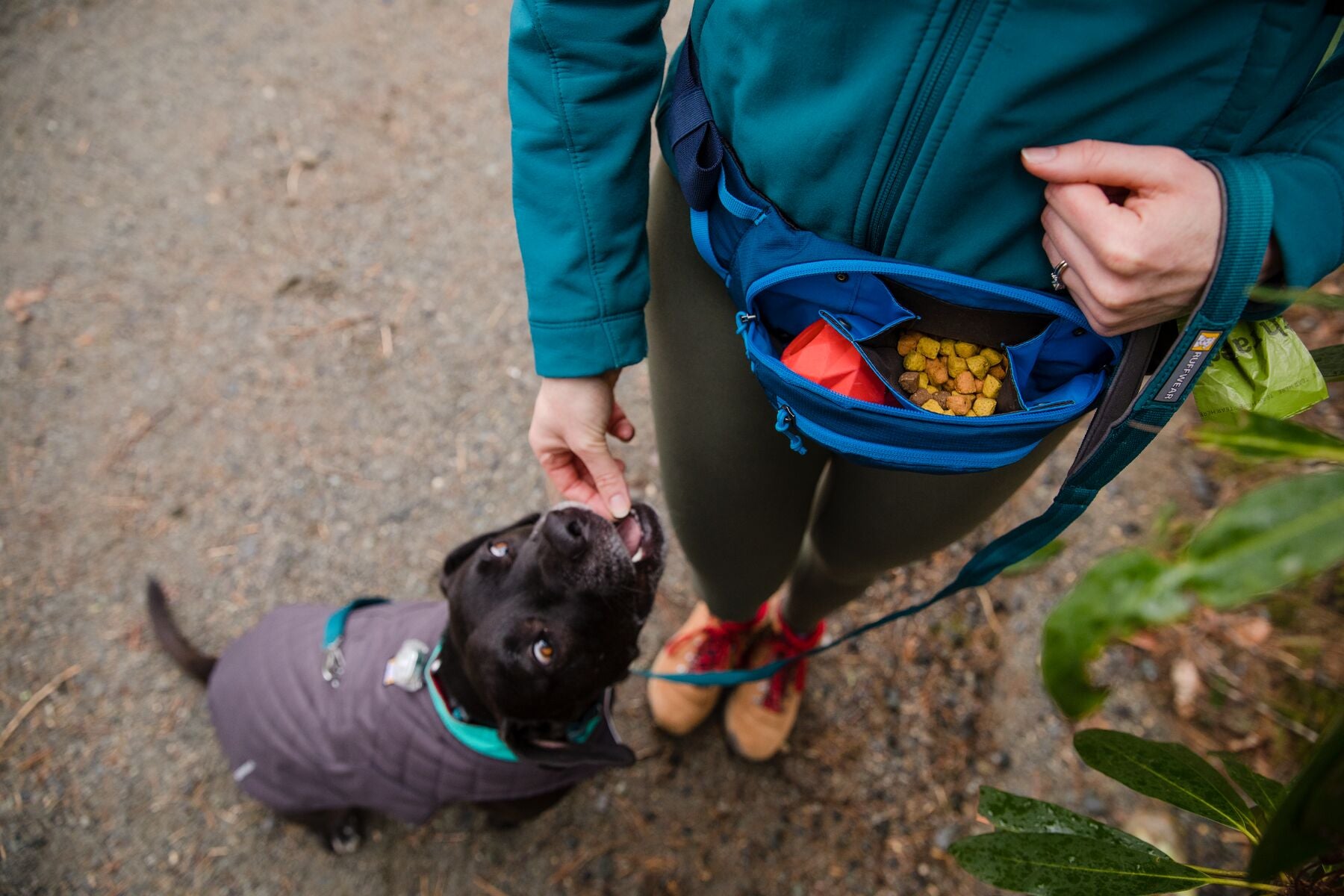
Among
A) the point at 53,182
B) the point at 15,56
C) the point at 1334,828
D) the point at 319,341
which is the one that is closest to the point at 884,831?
the point at 1334,828

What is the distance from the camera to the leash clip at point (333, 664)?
1910mm

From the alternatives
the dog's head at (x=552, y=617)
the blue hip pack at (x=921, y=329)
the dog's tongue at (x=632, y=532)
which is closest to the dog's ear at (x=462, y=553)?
the dog's head at (x=552, y=617)

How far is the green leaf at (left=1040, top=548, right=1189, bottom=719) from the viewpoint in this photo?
0.46 meters

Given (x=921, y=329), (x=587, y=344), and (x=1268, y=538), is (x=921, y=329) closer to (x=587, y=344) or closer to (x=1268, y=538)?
(x=587, y=344)

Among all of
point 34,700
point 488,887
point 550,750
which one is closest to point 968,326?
point 550,750

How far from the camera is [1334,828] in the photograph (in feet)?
1.72

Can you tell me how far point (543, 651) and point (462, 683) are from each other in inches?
11.4

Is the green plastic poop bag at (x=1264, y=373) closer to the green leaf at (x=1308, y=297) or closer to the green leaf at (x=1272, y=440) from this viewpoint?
the green leaf at (x=1308, y=297)

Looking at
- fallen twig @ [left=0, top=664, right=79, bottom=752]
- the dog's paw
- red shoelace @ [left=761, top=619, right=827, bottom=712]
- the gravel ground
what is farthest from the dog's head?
fallen twig @ [left=0, top=664, right=79, bottom=752]

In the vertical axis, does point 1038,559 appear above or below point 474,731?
above

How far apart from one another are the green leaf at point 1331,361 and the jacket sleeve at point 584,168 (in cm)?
91

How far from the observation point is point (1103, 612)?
48 cm

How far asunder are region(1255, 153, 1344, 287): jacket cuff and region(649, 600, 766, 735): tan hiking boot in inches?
63.6

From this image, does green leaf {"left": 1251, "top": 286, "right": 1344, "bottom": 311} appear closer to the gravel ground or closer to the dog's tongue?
the dog's tongue
